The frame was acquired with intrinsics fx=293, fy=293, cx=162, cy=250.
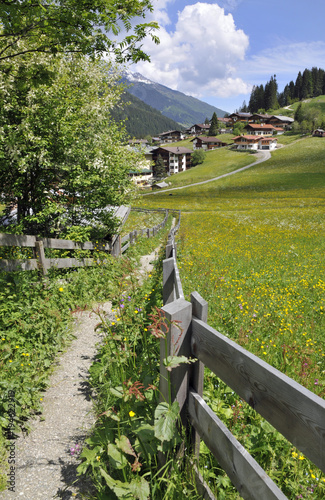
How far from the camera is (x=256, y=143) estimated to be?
432ft

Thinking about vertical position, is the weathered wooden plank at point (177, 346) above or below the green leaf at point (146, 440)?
above

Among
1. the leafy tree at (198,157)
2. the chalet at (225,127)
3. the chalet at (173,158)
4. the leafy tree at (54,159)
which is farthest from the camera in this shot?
the chalet at (225,127)

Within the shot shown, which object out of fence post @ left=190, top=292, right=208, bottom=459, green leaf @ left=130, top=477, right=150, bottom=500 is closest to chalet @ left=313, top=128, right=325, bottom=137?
fence post @ left=190, top=292, right=208, bottom=459

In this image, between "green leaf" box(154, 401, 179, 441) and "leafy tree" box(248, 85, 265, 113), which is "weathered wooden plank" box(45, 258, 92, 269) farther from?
"leafy tree" box(248, 85, 265, 113)

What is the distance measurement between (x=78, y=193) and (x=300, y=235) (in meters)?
15.2

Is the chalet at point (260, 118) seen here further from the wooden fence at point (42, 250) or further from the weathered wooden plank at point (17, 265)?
the weathered wooden plank at point (17, 265)

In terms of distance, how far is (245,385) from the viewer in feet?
5.82

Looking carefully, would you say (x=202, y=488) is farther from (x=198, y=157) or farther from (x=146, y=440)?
(x=198, y=157)

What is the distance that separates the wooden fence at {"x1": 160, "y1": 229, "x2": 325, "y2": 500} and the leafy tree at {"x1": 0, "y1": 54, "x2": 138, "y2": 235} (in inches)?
256

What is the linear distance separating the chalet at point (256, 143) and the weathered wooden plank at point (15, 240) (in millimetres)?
132985

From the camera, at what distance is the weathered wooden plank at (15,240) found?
216 inches

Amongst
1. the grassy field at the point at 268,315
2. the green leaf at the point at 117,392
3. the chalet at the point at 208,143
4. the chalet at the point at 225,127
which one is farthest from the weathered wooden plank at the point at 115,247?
the chalet at the point at 225,127

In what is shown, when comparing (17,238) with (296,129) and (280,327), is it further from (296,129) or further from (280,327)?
(296,129)

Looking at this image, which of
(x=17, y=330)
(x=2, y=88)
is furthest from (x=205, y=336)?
(x=2, y=88)
